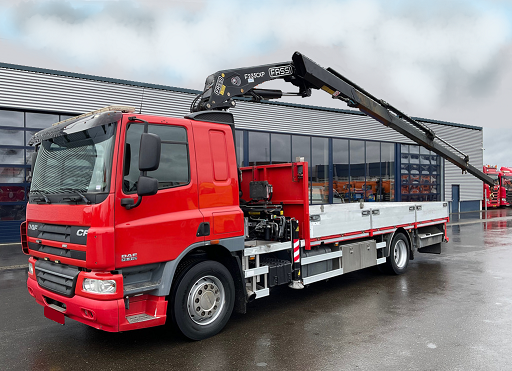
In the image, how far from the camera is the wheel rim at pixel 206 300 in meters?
4.97

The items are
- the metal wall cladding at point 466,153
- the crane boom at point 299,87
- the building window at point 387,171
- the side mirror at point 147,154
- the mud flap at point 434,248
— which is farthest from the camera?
the metal wall cladding at point 466,153

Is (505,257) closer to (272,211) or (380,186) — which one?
(272,211)

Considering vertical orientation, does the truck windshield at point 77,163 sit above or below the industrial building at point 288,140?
below

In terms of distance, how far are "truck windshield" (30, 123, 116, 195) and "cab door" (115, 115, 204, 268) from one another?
0.18 meters

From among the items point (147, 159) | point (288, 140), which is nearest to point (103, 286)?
point (147, 159)

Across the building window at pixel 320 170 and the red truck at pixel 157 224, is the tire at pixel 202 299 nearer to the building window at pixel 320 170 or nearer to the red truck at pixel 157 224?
the red truck at pixel 157 224

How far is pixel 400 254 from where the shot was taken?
8.98 metres

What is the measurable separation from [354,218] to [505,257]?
550cm

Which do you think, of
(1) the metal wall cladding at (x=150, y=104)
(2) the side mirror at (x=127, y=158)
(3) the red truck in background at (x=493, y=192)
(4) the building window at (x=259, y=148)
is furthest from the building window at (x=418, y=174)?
(2) the side mirror at (x=127, y=158)

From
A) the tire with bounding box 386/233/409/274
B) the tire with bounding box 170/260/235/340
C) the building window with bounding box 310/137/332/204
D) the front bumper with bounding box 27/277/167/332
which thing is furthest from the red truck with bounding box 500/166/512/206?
the front bumper with bounding box 27/277/167/332

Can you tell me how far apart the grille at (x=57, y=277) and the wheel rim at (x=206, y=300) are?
51.5 inches

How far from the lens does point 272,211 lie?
21.4 feet

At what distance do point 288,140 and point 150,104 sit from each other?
7.18 meters

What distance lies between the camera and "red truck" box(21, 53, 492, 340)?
170 inches
